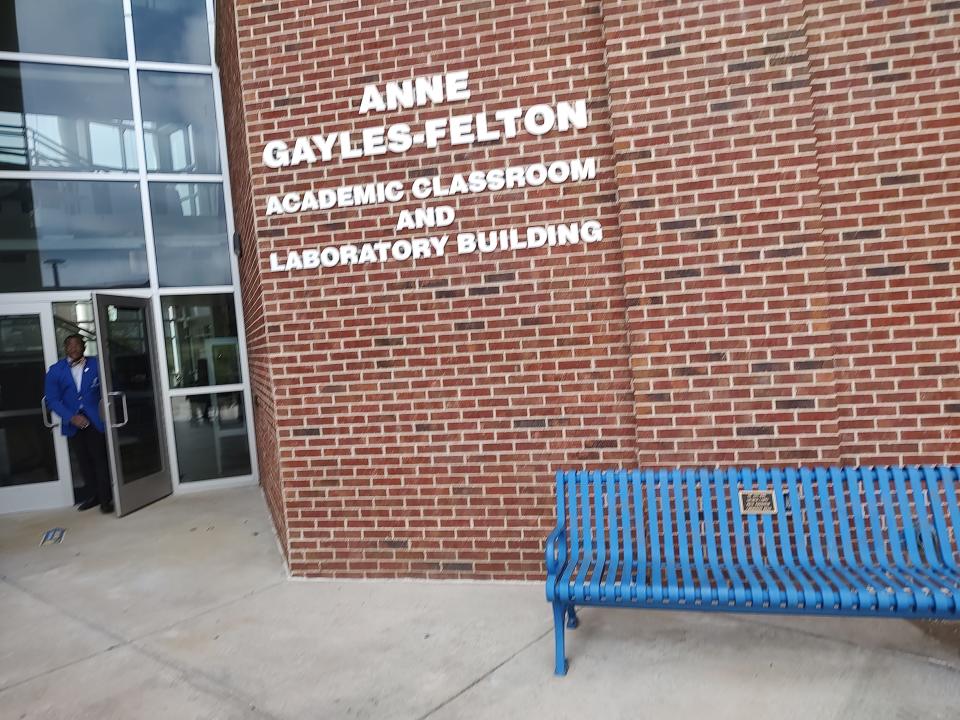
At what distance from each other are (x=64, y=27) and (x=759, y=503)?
8080mm

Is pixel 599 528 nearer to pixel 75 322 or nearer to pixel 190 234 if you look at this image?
pixel 190 234

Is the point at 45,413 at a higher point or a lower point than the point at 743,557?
higher

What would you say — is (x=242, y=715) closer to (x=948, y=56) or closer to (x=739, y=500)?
(x=739, y=500)

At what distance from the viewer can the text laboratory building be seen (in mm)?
3727

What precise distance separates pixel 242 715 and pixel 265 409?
317cm

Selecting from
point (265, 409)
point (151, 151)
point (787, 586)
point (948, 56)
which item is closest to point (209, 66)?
point (151, 151)

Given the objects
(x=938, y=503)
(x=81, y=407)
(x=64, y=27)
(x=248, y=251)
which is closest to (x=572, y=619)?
(x=938, y=503)

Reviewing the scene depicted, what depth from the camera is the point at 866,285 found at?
376cm

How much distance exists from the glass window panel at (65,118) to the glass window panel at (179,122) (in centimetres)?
21

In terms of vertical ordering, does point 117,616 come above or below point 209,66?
below

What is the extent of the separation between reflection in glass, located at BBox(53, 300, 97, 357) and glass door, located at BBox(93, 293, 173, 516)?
52cm

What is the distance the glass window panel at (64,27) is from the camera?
6.96 meters

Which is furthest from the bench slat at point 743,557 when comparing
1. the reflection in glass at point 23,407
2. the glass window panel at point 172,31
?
the glass window panel at point 172,31

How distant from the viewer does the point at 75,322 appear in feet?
23.7
